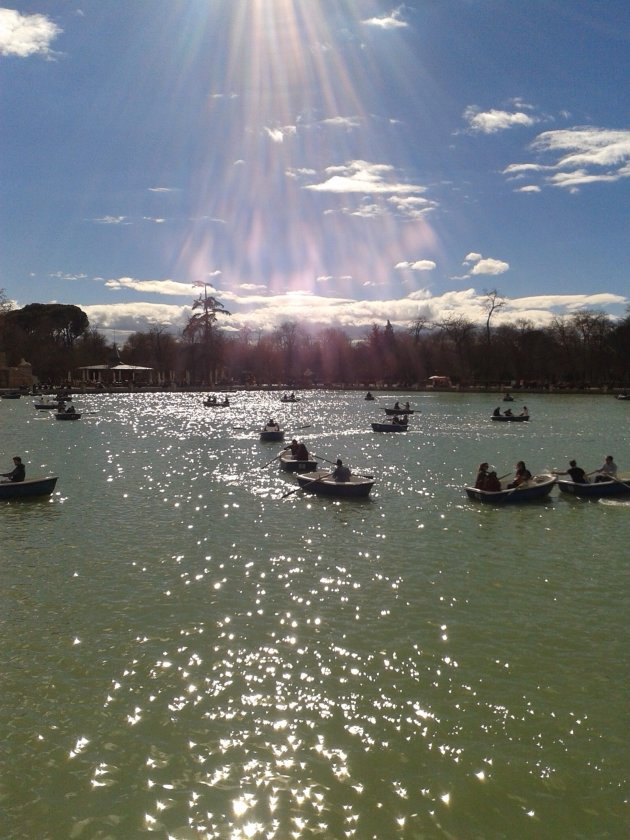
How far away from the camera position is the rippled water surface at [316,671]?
7.04m

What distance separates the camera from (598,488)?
22859 millimetres

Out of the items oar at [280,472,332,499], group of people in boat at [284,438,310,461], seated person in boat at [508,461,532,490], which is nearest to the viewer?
seated person in boat at [508,461,532,490]

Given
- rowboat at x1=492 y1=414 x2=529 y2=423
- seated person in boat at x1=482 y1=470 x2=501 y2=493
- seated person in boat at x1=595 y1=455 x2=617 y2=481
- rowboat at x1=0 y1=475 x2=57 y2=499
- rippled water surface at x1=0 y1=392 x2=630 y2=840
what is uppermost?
rowboat at x1=492 y1=414 x2=529 y2=423

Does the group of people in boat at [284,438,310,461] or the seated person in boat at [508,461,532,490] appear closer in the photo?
the seated person in boat at [508,461,532,490]

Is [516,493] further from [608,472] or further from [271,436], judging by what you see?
[271,436]

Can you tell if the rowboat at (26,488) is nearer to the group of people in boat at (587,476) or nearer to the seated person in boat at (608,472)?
the group of people in boat at (587,476)

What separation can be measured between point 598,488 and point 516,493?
3084mm

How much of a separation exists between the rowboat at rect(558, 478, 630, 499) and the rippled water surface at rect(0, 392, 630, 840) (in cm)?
139

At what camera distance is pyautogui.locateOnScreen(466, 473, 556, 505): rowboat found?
21844mm

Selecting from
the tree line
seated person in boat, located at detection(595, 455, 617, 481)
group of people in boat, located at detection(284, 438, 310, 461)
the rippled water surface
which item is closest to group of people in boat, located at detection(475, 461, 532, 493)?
the rippled water surface

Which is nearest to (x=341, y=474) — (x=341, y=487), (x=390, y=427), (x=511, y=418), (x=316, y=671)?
(x=341, y=487)

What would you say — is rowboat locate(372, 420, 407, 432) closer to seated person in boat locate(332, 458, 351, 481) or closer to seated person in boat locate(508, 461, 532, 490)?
seated person in boat locate(332, 458, 351, 481)

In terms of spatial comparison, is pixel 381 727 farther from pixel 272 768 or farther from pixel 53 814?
pixel 53 814

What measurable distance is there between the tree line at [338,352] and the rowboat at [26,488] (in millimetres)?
93671
